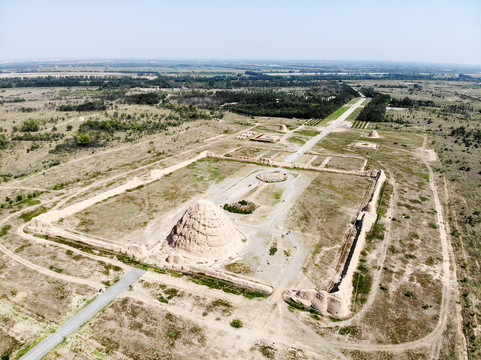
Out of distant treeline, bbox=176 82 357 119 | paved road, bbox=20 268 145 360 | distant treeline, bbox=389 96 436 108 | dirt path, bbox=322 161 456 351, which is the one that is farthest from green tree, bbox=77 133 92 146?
distant treeline, bbox=389 96 436 108

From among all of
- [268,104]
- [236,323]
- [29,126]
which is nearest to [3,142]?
[29,126]

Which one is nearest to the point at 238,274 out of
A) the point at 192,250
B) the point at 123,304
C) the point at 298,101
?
the point at 192,250

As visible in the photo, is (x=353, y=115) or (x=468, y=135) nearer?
(x=468, y=135)

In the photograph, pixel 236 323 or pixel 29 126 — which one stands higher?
pixel 29 126

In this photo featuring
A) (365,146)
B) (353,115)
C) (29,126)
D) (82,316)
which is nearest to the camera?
(82,316)

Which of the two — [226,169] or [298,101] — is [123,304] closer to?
[226,169]

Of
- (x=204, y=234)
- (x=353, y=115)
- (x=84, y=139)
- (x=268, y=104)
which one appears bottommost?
(x=204, y=234)

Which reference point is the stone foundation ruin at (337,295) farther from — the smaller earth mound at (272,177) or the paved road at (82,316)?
the smaller earth mound at (272,177)

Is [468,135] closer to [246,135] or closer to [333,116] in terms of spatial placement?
[333,116]
